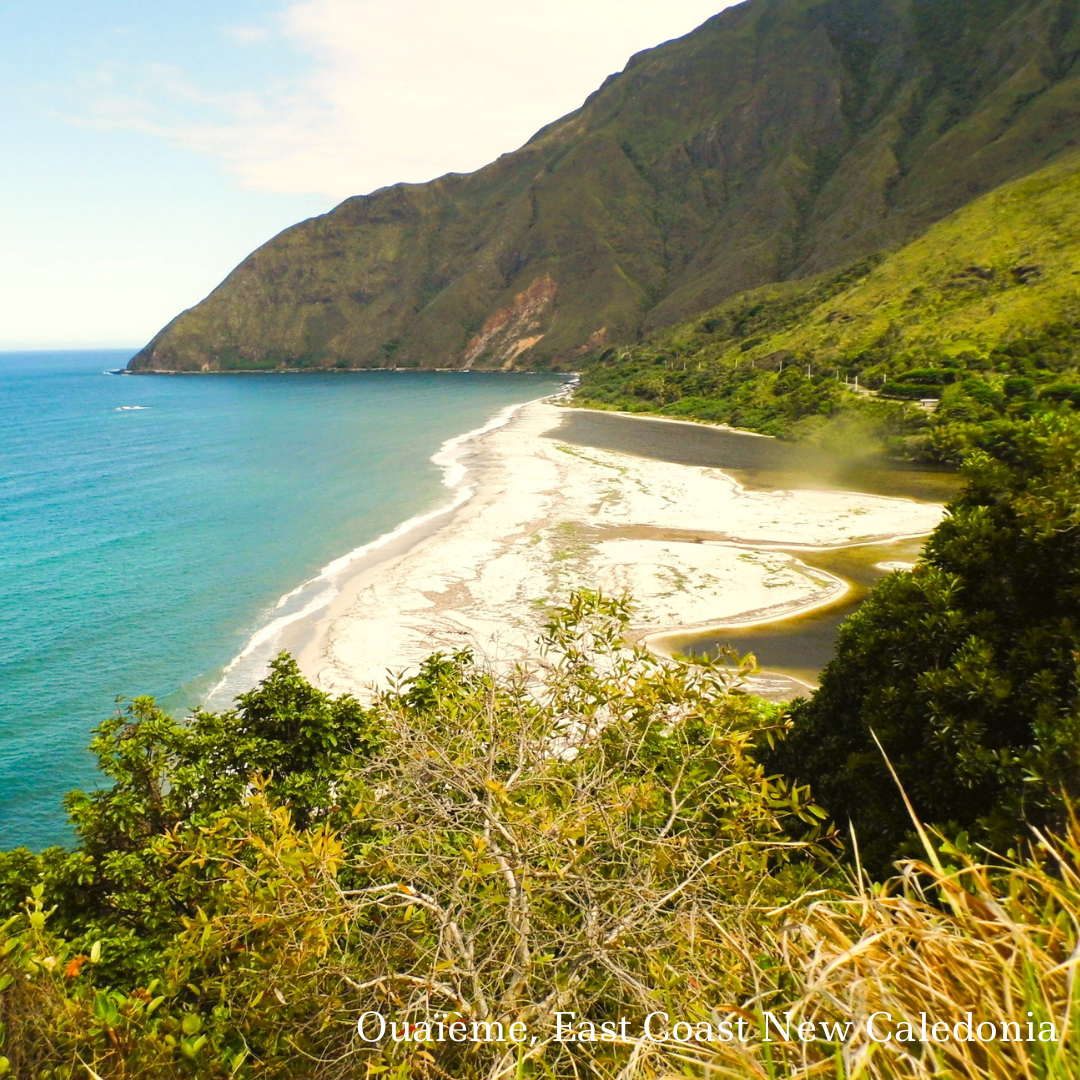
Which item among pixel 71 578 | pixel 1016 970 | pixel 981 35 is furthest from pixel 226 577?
pixel 981 35

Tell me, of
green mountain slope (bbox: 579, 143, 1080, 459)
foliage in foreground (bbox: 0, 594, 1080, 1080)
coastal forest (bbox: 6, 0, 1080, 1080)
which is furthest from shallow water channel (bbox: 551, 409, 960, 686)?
green mountain slope (bbox: 579, 143, 1080, 459)

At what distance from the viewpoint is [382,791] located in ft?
15.8

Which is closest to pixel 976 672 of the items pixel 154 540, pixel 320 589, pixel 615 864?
pixel 615 864

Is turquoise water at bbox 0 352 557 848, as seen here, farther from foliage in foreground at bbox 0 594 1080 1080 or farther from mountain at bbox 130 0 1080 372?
mountain at bbox 130 0 1080 372

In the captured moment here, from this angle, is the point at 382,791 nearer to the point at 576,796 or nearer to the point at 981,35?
the point at 576,796

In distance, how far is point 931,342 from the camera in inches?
2933

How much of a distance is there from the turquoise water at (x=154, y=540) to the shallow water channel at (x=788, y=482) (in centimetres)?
1675

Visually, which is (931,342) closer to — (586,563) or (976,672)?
(586,563)

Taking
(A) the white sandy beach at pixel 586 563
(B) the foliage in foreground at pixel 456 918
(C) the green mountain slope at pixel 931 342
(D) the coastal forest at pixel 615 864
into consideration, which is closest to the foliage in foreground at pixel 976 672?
(D) the coastal forest at pixel 615 864

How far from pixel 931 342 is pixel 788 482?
3895 cm

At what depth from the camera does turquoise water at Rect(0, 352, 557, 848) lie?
21.0 m

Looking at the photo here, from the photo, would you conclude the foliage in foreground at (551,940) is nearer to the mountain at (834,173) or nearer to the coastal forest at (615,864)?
the coastal forest at (615,864)

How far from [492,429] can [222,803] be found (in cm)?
7241

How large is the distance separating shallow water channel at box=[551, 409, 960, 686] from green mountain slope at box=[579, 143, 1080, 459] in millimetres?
5403
